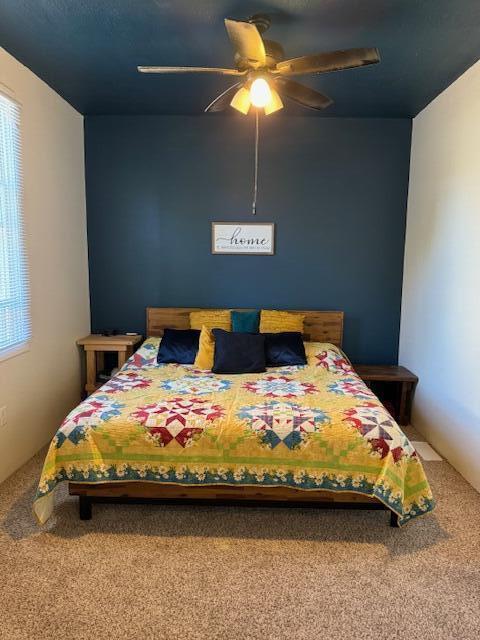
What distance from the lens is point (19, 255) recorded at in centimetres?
312

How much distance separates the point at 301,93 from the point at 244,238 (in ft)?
5.63


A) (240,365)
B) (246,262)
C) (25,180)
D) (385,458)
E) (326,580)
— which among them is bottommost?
(326,580)

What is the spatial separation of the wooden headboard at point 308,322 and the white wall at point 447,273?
670mm

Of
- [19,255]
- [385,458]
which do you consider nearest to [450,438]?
[385,458]

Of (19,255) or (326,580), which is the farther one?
(19,255)

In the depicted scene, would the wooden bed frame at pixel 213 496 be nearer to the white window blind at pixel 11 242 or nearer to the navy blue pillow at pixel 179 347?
the white window blind at pixel 11 242

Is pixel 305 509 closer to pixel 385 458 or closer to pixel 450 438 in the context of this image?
pixel 385 458

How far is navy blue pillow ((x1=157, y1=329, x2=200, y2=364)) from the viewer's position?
3.73 meters

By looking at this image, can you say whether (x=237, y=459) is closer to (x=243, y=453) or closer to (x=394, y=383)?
(x=243, y=453)

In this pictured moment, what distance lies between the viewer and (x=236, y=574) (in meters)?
2.13

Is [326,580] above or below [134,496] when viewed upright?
below

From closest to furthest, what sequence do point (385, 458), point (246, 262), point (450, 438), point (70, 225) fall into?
1. point (385, 458)
2. point (450, 438)
3. point (70, 225)
4. point (246, 262)

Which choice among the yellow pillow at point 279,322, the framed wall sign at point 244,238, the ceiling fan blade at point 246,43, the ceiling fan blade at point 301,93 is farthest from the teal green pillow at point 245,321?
the ceiling fan blade at point 246,43

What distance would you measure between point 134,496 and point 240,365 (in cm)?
133
